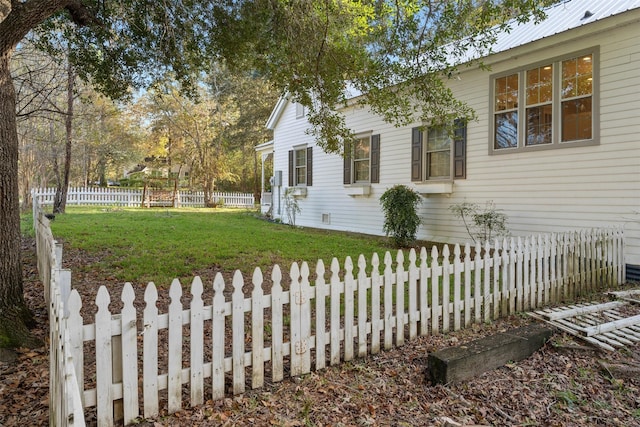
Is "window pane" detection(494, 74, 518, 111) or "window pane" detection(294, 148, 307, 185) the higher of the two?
"window pane" detection(494, 74, 518, 111)

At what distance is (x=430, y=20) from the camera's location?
6090 mm

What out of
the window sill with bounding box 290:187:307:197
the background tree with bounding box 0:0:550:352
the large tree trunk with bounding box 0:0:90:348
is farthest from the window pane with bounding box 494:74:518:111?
the large tree trunk with bounding box 0:0:90:348

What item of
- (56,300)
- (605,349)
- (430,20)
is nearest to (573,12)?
(430,20)

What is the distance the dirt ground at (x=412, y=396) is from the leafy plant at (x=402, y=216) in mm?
5298

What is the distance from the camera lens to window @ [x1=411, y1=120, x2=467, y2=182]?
8.93 m

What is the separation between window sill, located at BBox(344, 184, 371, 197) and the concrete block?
770 centimetres

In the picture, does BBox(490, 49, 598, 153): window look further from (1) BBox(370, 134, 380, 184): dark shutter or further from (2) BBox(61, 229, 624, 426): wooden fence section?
(1) BBox(370, 134, 380, 184): dark shutter

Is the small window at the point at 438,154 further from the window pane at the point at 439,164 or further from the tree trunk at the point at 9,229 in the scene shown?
the tree trunk at the point at 9,229

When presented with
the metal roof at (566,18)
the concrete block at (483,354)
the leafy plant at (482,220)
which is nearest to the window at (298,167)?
the leafy plant at (482,220)

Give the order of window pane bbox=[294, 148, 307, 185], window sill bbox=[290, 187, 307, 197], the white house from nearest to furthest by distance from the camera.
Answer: the white house → window sill bbox=[290, 187, 307, 197] → window pane bbox=[294, 148, 307, 185]

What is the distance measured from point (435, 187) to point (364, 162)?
3032mm

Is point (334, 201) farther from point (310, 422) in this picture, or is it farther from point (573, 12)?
point (310, 422)

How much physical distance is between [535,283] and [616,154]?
3277mm

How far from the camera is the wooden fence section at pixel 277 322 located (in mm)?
2377
